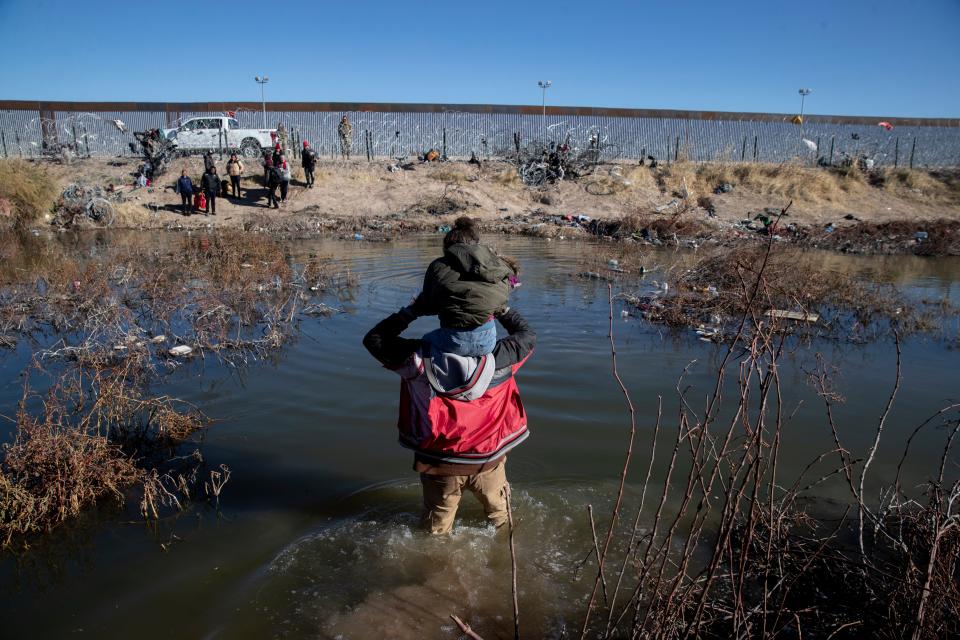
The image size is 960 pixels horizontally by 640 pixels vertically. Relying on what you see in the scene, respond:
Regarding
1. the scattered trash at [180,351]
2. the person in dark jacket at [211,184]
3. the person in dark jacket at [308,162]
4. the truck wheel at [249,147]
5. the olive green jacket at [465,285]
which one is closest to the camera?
the olive green jacket at [465,285]

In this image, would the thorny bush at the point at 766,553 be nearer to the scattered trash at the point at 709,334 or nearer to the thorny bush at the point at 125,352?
the scattered trash at the point at 709,334

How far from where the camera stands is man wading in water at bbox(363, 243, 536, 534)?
113 inches

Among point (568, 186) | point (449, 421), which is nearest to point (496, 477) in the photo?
point (449, 421)

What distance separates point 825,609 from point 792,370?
424cm

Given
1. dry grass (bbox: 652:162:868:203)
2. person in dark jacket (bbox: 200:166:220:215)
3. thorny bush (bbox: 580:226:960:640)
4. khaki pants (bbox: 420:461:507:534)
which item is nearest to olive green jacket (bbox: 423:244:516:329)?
thorny bush (bbox: 580:226:960:640)

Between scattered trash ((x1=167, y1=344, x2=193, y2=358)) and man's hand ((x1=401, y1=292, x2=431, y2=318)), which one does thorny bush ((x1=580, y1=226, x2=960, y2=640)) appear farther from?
scattered trash ((x1=167, y1=344, x2=193, y2=358))

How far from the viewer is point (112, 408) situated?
4449 mm

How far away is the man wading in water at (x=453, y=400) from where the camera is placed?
2.88m

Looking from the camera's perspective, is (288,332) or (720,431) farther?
(288,332)

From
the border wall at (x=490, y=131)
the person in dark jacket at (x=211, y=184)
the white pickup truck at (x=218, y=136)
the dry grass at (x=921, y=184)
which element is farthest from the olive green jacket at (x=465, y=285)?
the dry grass at (x=921, y=184)

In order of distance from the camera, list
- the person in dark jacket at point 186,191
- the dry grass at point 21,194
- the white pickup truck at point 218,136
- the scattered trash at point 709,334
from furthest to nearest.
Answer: the white pickup truck at point 218,136 < the person in dark jacket at point 186,191 < the dry grass at point 21,194 < the scattered trash at point 709,334

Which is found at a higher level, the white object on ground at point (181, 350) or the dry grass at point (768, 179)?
the dry grass at point (768, 179)

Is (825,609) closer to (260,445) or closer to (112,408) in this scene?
(260,445)

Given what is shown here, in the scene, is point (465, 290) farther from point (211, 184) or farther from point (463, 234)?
point (211, 184)
